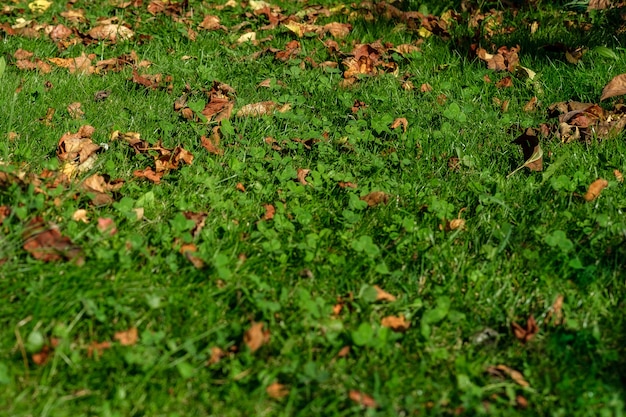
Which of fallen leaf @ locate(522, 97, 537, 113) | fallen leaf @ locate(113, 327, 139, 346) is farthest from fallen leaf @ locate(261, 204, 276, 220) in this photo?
fallen leaf @ locate(522, 97, 537, 113)

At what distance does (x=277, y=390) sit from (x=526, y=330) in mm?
912

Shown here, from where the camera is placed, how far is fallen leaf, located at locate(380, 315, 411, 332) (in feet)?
8.44

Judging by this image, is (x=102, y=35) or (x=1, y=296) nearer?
(x=1, y=296)

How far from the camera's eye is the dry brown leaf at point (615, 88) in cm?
393

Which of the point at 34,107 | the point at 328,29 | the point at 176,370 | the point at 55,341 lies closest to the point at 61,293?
the point at 55,341

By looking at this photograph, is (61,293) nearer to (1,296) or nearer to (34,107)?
(1,296)

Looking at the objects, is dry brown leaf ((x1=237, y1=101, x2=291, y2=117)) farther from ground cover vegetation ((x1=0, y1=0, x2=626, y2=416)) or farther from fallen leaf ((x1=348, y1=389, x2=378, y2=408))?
fallen leaf ((x1=348, y1=389, x2=378, y2=408))

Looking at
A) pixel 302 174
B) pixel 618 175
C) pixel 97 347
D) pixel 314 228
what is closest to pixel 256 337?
pixel 97 347

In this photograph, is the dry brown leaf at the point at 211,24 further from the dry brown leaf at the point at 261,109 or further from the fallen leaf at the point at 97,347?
the fallen leaf at the point at 97,347

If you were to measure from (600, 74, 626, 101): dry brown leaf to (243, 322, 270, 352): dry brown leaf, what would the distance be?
8.12ft

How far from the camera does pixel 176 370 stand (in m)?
2.34

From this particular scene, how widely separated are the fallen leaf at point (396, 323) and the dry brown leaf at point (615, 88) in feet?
6.78

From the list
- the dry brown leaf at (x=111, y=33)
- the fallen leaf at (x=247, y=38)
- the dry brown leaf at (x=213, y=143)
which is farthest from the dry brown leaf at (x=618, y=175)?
the dry brown leaf at (x=111, y=33)

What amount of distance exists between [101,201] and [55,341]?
0.79m
